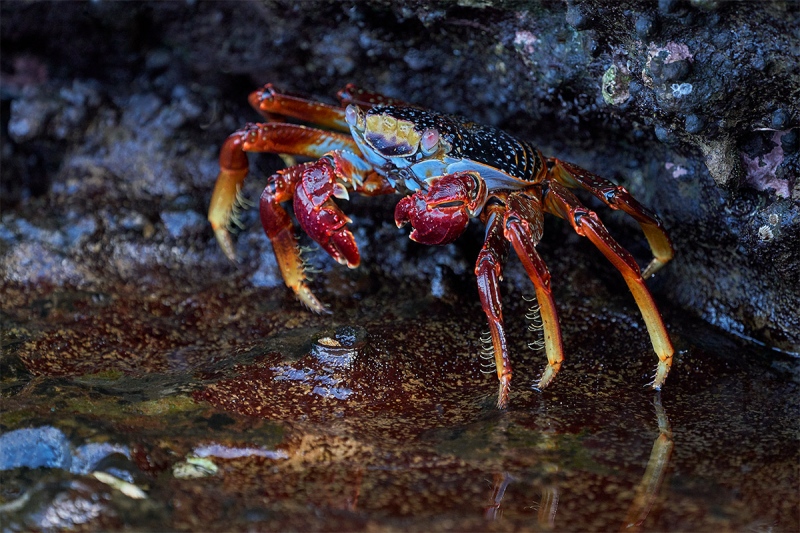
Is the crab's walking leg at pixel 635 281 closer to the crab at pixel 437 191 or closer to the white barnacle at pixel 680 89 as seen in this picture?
the crab at pixel 437 191

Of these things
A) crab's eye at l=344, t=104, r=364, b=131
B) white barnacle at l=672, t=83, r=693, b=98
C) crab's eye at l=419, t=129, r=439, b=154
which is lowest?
crab's eye at l=419, t=129, r=439, b=154

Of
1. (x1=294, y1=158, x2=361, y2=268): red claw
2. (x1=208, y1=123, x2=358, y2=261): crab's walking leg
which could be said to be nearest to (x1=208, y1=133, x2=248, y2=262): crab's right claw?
(x1=208, y1=123, x2=358, y2=261): crab's walking leg

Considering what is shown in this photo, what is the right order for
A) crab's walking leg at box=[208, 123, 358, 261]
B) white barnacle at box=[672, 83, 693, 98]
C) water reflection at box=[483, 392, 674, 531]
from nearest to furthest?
water reflection at box=[483, 392, 674, 531], white barnacle at box=[672, 83, 693, 98], crab's walking leg at box=[208, 123, 358, 261]

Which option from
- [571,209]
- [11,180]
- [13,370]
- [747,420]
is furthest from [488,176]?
[11,180]

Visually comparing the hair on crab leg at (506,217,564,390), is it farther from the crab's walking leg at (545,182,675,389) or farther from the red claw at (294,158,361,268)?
the red claw at (294,158,361,268)

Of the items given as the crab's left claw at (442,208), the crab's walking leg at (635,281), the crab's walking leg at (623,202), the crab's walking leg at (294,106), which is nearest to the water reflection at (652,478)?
the crab's walking leg at (635,281)

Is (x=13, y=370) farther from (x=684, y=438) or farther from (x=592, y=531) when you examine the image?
(x=684, y=438)

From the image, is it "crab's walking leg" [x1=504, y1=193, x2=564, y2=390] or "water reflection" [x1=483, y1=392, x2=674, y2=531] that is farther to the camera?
"crab's walking leg" [x1=504, y1=193, x2=564, y2=390]
